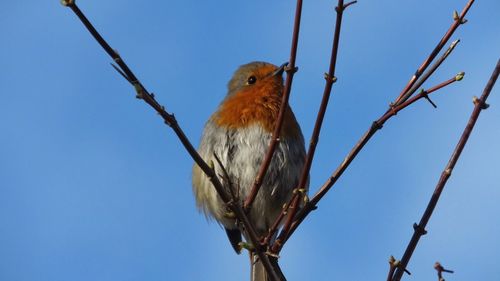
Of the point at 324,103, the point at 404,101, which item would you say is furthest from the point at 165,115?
the point at 404,101

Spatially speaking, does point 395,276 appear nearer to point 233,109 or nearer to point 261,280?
point 261,280

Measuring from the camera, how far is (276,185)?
6102mm

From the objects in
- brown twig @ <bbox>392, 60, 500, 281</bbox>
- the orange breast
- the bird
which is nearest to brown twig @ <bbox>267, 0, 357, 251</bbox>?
brown twig @ <bbox>392, 60, 500, 281</bbox>

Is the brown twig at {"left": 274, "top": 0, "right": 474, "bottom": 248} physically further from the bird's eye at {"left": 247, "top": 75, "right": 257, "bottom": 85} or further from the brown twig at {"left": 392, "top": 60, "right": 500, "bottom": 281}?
the bird's eye at {"left": 247, "top": 75, "right": 257, "bottom": 85}

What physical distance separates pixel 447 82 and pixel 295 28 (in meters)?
0.87

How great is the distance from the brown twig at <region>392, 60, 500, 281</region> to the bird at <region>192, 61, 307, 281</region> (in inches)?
103

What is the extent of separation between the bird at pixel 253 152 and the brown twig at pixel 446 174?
263cm

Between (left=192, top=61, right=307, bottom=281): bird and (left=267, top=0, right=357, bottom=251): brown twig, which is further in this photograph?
(left=192, top=61, right=307, bottom=281): bird

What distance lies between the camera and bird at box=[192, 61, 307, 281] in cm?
594

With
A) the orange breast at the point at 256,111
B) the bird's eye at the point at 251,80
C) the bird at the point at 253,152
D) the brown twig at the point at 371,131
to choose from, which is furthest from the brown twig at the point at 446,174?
the bird's eye at the point at 251,80

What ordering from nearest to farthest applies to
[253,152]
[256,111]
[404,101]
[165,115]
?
[165,115] < [404,101] < [253,152] < [256,111]

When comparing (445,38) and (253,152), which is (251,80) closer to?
(253,152)

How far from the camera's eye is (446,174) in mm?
3156

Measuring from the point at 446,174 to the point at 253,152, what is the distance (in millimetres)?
2882
